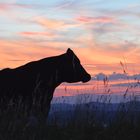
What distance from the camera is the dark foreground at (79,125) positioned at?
6918 millimetres

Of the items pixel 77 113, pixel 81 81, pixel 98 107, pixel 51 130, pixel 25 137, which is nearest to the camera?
pixel 25 137

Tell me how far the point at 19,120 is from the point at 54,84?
5.75 meters

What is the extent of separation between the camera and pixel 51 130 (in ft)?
23.9

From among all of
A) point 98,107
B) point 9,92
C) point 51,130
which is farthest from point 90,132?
point 9,92

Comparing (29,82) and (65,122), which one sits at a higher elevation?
(29,82)

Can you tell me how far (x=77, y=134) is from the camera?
23.1 ft

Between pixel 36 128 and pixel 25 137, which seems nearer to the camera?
pixel 25 137

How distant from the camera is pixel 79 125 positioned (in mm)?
7383

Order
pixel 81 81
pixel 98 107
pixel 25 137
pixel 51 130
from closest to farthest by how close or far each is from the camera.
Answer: pixel 25 137, pixel 51 130, pixel 98 107, pixel 81 81

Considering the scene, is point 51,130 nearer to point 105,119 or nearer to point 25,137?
point 25,137

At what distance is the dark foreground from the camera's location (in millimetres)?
6918

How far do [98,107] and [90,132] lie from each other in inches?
54.5

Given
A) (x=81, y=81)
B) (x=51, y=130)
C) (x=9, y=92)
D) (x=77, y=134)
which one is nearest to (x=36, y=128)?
(x=51, y=130)

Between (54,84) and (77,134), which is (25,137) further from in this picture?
(54,84)
